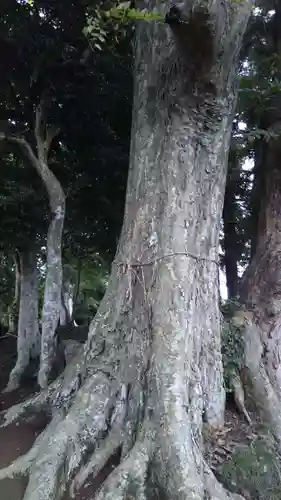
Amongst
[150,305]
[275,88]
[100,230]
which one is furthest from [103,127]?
[150,305]

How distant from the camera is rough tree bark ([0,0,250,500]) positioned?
11.3ft

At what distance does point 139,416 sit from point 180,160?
7.55ft

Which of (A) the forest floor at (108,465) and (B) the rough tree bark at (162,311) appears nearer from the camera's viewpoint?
(B) the rough tree bark at (162,311)

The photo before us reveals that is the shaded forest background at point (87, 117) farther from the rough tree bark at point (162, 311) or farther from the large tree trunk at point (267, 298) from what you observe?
the rough tree bark at point (162, 311)

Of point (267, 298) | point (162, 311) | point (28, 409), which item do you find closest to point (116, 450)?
point (162, 311)

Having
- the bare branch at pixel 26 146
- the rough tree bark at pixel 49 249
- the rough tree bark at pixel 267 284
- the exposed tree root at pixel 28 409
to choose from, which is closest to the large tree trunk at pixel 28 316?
the rough tree bark at pixel 49 249

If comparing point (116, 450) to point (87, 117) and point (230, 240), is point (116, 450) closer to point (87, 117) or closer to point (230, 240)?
point (87, 117)

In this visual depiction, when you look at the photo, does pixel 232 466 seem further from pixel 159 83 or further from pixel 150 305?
pixel 159 83

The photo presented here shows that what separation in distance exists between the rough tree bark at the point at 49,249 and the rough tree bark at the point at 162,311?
3.60ft

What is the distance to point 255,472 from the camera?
3.94 m

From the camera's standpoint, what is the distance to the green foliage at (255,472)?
386 centimetres

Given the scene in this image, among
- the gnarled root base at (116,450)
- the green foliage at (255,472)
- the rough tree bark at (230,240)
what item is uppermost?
the rough tree bark at (230,240)

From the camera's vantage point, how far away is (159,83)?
462cm

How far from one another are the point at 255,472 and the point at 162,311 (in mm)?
1540
